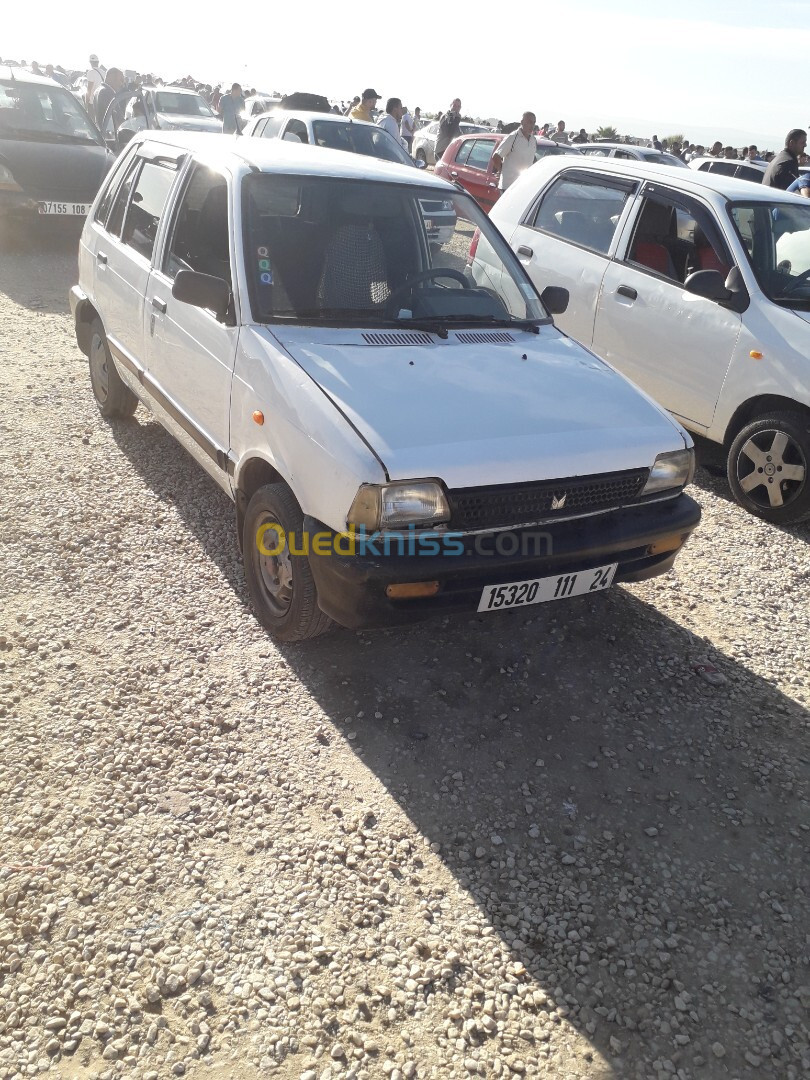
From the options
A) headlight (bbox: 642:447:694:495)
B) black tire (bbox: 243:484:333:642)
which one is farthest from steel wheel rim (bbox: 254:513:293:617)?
headlight (bbox: 642:447:694:495)

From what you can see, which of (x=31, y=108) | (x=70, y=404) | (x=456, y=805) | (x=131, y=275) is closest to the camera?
(x=456, y=805)

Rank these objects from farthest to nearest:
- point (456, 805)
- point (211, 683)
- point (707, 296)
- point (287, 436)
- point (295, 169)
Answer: point (707, 296)
point (295, 169)
point (211, 683)
point (287, 436)
point (456, 805)

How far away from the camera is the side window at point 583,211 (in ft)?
19.0

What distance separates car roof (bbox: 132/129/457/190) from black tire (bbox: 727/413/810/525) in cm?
231

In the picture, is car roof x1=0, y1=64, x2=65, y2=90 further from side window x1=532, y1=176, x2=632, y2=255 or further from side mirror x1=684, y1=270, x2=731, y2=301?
side mirror x1=684, y1=270, x2=731, y2=301

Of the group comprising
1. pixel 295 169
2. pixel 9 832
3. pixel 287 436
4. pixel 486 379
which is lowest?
pixel 9 832

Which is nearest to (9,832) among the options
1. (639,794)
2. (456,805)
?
(456,805)

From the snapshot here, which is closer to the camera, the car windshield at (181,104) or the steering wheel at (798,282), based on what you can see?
the steering wheel at (798,282)

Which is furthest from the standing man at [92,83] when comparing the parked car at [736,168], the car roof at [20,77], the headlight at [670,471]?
the headlight at [670,471]

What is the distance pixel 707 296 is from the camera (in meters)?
4.88

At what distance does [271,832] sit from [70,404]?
13.5 feet

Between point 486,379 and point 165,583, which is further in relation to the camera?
point 165,583

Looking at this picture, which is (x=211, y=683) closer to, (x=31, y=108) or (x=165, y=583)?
(x=165, y=583)

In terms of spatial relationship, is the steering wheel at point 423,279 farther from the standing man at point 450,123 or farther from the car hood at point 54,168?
the standing man at point 450,123
